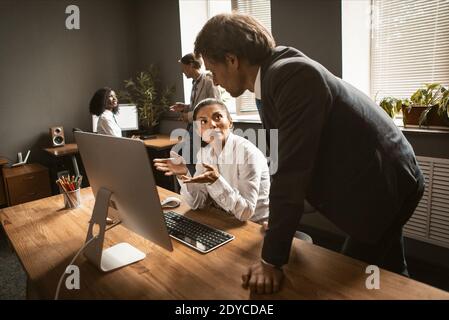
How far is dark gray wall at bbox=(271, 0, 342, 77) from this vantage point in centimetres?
285

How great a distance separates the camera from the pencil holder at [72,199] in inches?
65.6

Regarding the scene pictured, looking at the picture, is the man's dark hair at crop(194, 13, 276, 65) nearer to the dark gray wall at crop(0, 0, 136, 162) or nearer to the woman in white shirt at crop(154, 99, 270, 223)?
the woman in white shirt at crop(154, 99, 270, 223)

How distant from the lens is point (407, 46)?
2814 mm

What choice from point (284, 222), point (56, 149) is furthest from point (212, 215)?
point (56, 149)

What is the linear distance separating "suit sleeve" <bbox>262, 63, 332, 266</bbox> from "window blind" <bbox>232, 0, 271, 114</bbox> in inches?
111

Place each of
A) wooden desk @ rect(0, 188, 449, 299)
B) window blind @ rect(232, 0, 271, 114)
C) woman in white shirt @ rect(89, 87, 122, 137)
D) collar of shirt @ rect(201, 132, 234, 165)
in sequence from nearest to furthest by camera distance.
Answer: wooden desk @ rect(0, 188, 449, 299)
collar of shirt @ rect(201, 132, 234, 165)
woman in white shirt @ rect(89, 87, 122, 137)
window blind @ rect(232, 0, 271, 114)

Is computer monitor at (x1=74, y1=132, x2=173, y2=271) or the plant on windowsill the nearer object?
computer monitor at (x1=74, y1=132, x2=173, y2=271)

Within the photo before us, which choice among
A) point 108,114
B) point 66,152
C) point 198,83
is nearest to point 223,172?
point 198,83

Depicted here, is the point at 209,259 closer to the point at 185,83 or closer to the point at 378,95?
the point at 378,95

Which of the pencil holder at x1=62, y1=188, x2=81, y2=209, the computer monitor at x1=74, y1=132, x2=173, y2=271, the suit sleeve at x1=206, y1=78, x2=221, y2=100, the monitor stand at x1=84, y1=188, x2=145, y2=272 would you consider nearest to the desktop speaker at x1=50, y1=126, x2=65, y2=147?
the suit sleeve at x1=206, y1=78, x2=221, y2=100

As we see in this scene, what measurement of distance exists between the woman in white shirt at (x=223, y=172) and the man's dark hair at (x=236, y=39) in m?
0.43

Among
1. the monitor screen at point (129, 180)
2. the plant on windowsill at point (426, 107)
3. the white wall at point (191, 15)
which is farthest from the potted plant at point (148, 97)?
the monitor screen at point (129, 180)

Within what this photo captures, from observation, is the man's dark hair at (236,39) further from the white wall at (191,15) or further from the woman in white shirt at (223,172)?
the white wall at (191,15)

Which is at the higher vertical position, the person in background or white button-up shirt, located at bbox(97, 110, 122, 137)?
the person in background
